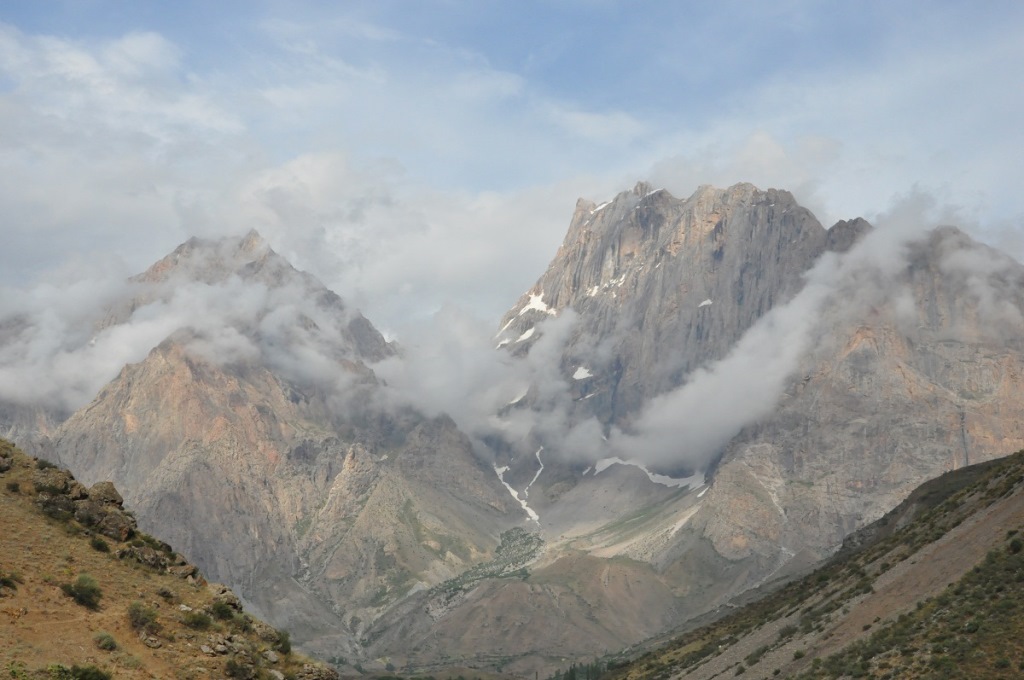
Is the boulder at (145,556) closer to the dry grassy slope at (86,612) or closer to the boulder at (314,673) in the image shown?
the dry grassy slope at (86,612)

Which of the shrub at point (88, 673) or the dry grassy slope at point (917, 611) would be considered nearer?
the shrub at point (88, 673)

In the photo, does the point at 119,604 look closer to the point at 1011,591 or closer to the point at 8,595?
the point at 8,595

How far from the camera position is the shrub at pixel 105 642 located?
110ft

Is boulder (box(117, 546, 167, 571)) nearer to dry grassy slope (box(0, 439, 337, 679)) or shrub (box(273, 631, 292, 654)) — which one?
dry grassy slope (box(0, 439, 337, 679))

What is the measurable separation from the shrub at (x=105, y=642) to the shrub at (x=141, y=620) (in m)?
1.40

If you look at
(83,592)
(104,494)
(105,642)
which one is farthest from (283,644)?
(104,494)

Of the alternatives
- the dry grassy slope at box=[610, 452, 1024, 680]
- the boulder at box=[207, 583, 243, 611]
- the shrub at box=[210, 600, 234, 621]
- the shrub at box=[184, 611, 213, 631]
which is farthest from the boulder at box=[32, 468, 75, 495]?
the dry grassy slope at box=[610, 452, 1024, 680]

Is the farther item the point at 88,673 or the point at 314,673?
the point at 314,673

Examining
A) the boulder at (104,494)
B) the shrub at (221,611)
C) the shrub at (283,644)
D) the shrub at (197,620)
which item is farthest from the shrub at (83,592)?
the shrub at (283,644)

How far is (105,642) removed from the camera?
33.4 m

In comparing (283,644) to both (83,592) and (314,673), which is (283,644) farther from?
(83,592)

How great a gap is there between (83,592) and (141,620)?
2121 millimetres

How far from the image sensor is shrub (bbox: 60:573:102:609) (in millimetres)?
35000

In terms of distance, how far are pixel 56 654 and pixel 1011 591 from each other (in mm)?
53954
